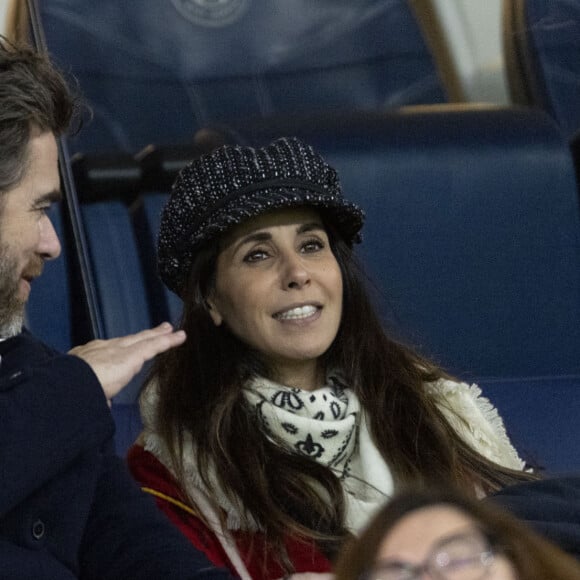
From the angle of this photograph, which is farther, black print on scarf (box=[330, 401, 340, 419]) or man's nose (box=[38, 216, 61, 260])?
black print on scarf (box=[330, 401, 340, 419])

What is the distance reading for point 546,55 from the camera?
3.20 m

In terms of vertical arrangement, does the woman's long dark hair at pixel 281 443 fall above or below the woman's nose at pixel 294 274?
below

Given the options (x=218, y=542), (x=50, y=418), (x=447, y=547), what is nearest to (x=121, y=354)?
(x=50, y=418)

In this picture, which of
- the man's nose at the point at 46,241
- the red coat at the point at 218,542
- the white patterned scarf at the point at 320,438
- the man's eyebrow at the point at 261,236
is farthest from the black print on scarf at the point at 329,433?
the man's nose at the point at 46,241

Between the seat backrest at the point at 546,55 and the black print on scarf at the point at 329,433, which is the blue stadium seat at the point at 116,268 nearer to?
the black print on scarf at the point at 329,433

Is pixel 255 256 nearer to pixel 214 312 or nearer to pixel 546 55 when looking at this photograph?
pixel 214 312

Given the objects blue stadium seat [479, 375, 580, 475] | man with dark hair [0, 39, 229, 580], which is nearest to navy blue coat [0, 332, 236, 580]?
man with dark hair [0, 39, 229, 580]

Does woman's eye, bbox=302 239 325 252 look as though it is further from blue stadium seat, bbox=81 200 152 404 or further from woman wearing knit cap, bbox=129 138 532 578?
blue stadium seat, bbox=81 200 152 404

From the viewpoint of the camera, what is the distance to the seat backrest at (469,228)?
2.66m

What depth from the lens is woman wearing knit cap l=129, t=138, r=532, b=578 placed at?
154cm

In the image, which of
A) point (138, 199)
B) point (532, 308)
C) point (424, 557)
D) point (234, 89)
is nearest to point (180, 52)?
point (234, 89)

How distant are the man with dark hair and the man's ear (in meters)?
0.26

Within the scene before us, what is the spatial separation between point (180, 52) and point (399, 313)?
916 mm

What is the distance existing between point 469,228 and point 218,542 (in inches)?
54.0
